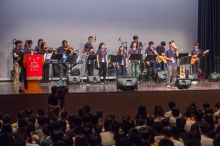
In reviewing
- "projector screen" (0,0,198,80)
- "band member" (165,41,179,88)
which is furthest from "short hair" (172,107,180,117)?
"projector screen" (0,0,198,80)

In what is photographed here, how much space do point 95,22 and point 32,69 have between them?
8.03 meters

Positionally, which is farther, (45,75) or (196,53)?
(196,53)

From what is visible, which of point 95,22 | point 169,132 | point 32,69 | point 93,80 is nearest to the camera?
point 169,132

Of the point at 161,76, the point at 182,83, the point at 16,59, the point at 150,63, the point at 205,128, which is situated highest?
the point at 16,59

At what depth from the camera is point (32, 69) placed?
1090 centimetres

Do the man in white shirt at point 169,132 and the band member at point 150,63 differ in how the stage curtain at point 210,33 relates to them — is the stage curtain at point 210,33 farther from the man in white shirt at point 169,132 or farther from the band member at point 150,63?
the man in white shirt at point 169,132

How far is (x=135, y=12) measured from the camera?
18875mm

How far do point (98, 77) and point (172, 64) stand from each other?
2.97m

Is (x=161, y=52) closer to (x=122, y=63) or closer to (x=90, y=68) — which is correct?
(x=122, y=63)

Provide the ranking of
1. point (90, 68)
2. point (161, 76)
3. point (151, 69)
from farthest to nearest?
point (151, 69), point (90, 68), point (161, 76)

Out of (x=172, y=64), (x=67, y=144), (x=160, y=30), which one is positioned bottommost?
(x=67, y=144)

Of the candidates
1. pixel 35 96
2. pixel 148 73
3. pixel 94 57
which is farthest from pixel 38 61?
pixel 148 73

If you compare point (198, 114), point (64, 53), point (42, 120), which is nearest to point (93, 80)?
point (64, 53)

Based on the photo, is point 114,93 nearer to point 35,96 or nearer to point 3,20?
point 35,96
